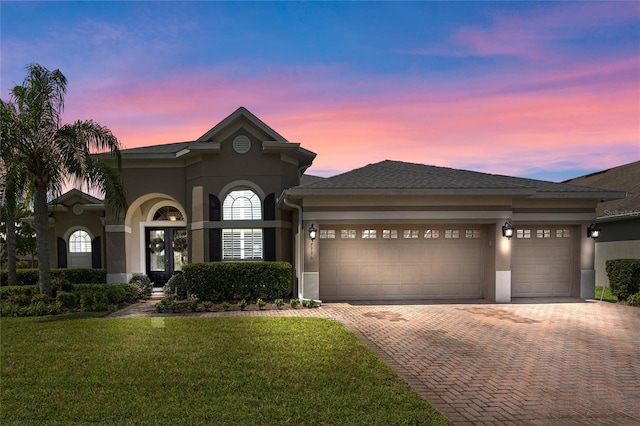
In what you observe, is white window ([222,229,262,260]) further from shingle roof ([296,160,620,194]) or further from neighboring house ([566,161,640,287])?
neighboring house ([566,161,640,287])

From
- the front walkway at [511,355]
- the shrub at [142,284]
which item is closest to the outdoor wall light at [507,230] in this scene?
the front walkway at [511,355]

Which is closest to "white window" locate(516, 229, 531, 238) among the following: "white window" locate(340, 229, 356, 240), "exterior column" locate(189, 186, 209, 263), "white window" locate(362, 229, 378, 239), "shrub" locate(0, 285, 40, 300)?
"white window" locate(362, 229, 378, 239)

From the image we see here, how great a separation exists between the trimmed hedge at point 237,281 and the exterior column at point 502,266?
7009 mm

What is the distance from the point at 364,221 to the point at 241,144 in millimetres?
5600

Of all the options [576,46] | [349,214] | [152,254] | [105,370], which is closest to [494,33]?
[576,46]

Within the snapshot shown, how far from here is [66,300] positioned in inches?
430

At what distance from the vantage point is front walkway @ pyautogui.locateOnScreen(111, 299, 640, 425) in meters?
4.52

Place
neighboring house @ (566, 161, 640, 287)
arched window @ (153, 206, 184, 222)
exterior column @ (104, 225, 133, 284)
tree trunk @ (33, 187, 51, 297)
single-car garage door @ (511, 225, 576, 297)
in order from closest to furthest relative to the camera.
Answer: tree trunk @ (33, 187, 51, 297)
single-car garage door @ (511, 225, 576, 297)
exterior column @ (104, 225, 133, 284)
neighboring house @ (566, 161, 640, 287)
arched window @ (153, 206, 184, 222)

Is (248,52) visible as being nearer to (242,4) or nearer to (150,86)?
(242,4)

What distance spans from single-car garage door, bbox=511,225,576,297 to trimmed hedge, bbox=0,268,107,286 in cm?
1578

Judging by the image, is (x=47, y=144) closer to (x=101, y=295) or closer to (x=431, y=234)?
(x=101, y=295)

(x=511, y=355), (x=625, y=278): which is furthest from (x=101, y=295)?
(x=625, y=278)

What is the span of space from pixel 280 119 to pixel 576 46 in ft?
34.5

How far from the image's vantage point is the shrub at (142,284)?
13.8 meters
